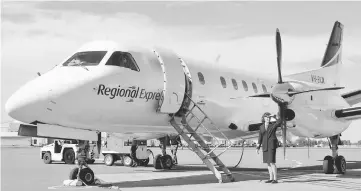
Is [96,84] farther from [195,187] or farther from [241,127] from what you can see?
[241,127]

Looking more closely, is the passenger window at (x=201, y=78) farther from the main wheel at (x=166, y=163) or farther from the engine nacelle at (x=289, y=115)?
the main wheel at (x=166, y=163)

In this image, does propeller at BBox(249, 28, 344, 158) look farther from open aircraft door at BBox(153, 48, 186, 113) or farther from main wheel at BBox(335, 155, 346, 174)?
main wheel at BBox(335, 155, 346, 174)

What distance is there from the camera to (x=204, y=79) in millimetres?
14258

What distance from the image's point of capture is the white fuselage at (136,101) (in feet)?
34.4

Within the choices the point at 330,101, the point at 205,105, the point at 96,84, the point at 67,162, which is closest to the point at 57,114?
the point at 96,84

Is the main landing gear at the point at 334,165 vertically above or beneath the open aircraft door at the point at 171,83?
beneath

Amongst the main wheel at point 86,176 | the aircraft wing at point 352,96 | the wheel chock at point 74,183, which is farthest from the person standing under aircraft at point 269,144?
the aircraft wing at point 352,96

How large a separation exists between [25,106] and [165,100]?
3.77 meters

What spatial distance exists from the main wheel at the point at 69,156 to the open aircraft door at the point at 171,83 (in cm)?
1336

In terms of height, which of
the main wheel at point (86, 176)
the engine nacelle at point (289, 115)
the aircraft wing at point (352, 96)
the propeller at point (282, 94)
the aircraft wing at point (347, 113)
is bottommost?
the main wheel at point (86, 176)

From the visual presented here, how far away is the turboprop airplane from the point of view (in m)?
10.7

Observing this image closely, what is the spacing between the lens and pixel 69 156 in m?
24.9

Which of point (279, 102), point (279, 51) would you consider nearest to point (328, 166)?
point (279, 102)

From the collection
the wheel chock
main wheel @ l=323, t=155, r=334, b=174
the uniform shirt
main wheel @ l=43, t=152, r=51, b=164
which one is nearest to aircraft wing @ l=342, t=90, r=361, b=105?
main wheel @ l=323, t=155, r=334, b=174
